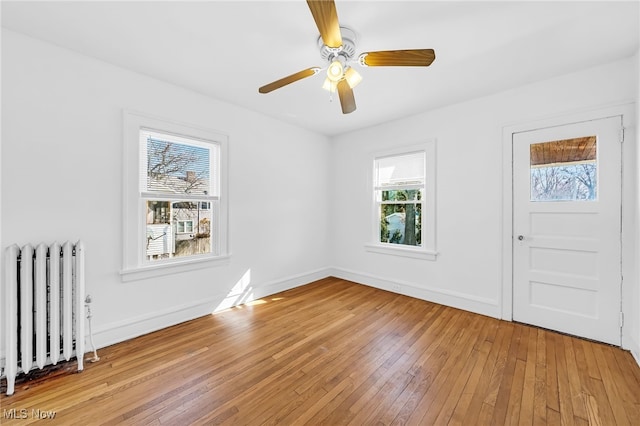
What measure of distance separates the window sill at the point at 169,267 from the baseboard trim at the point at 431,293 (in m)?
2.13

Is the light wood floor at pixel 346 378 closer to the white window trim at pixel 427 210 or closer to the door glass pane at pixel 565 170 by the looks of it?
the white window trim at pixel 427 210

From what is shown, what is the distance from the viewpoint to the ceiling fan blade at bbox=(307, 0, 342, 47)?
1310 millimetres

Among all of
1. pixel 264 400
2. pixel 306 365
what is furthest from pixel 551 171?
pixel 264 400

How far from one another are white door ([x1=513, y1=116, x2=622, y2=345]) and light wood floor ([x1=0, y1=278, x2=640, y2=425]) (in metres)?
0.24

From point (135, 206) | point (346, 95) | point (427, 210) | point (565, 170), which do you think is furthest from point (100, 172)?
point (565, 170)

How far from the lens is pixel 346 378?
Result: 6.19ft

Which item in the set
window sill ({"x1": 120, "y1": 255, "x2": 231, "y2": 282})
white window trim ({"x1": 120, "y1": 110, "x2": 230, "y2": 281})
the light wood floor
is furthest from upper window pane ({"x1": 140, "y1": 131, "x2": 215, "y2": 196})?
the light wood floor

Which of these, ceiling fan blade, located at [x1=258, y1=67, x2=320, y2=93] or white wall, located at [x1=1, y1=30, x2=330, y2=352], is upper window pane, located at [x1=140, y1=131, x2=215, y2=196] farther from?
ceiling fan blade, located at [x1=258, y1=67, x2=320, y2=93]

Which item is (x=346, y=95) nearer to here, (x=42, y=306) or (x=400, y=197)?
(x=400, y=197)

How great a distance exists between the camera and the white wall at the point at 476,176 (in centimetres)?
234

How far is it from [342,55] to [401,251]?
8.86ft

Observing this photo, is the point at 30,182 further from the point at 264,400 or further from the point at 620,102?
the point at 620,102

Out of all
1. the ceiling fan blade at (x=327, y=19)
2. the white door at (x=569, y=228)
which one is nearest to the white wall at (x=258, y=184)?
the white door at (x=569, y=228)

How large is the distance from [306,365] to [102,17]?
292 cm
